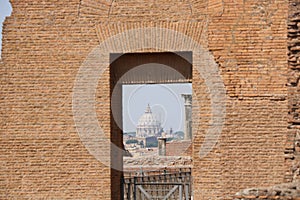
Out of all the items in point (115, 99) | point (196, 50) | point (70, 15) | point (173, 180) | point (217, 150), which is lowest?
point (173, 180)

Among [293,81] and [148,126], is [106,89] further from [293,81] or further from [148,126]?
[148,126]

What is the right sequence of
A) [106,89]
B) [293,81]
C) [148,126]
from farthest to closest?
[148,126], [106,89], [293,81]

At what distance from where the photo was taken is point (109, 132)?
976 centimetres

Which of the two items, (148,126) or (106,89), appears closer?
(106,89)

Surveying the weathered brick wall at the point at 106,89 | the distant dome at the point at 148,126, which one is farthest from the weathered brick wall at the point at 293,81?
the distant dome at the point at 148,126

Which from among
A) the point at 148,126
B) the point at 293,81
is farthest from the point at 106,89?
the point at 148,126

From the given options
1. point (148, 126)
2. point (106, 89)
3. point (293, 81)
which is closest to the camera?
point (293, 81)

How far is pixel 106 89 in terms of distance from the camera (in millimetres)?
9742

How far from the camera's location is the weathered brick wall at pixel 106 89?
30.6ft

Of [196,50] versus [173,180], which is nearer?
[196,50]

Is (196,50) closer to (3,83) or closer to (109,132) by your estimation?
(109,132)

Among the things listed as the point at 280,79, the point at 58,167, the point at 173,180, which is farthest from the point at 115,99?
the point at 173,180

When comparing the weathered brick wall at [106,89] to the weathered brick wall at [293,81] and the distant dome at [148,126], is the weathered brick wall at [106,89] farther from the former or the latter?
the distant dome at [148,126]

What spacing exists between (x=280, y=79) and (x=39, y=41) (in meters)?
4.06
